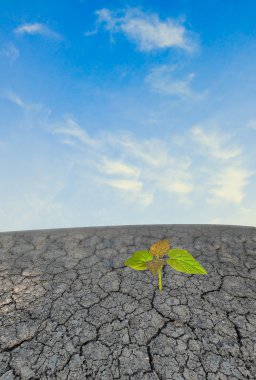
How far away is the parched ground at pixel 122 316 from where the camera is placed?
128cm

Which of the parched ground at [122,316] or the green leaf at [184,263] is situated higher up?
the green leaf at [184,263]

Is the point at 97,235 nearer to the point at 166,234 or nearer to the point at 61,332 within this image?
the point at 166,234

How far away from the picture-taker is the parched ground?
1277mm

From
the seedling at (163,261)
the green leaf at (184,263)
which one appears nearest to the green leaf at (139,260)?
the seedling at (163,261)

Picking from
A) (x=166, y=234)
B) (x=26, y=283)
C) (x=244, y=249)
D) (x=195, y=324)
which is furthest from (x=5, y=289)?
(x=244, y=249)

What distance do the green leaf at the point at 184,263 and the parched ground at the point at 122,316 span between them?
0.73 ft

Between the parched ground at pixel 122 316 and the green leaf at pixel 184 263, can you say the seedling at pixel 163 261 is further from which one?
the parched ground at pixel 122 316

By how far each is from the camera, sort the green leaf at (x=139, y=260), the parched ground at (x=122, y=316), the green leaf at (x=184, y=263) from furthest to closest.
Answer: the green leaf at (x=139, y=260)
the green leaf at (x=184, y=263)
the parched ground at (x=122, y=316)

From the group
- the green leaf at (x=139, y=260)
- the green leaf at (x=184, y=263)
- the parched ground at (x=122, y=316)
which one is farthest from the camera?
the green leaf at (x=139, y=260)

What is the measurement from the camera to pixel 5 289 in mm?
1924

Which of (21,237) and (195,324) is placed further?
(21,237)

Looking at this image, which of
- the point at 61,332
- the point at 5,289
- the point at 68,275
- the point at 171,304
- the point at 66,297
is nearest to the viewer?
the point at 61,332

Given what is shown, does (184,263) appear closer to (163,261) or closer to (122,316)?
(163,261)

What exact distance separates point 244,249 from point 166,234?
0.83 metres
